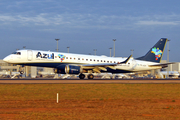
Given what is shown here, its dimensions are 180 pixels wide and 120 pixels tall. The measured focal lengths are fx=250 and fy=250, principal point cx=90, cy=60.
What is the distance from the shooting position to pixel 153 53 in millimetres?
55781

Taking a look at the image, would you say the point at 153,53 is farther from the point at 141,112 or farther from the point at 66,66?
the point at 141,112

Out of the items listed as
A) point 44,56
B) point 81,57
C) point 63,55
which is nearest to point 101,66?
point 81,57

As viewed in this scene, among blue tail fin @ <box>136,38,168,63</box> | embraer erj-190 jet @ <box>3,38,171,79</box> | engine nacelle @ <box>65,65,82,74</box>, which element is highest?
blue tail fin @ <box>136,38,168,63</box>

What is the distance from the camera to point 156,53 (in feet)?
183

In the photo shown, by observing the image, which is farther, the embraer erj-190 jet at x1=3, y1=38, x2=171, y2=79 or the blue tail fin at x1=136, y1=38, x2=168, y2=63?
the blue tail fin at x1=136, y1=38, x2=168, y2=63

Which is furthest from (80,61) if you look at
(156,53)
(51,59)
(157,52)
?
(157,52)

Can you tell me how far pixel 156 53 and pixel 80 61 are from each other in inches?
709

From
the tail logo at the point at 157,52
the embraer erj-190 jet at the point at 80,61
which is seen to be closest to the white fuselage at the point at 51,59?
the embraer erj-190 jet at the point at 80,61

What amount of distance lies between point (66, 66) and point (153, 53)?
2098cm

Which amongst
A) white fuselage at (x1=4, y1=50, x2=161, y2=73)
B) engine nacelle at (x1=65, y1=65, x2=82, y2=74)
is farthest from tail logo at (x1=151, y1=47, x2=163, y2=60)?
engine nacelle at (x1=65, y1=65, x2=82, y2=74)

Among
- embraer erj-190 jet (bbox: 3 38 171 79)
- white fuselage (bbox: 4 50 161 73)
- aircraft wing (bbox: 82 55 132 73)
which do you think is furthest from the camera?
aircraft wing (bbox: 82 55 132 73)

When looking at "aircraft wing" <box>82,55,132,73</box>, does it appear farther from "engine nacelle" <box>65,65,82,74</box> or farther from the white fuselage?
the white fuselage

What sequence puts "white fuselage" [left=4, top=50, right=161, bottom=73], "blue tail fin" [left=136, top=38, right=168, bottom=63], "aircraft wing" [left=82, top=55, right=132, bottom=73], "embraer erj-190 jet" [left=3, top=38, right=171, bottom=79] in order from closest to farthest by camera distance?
1. "white fuselage" [left=4, top=50, right=161, bottom=73]
2. "embraer erj-190 jet" [left=3, top=38, right=171, bottom=79]
3. "aircraft wing" [left=82, top=55, right=132, bottom=73]
4. "blue tail fin" [left=136, top=38, right=168, bottom=63]

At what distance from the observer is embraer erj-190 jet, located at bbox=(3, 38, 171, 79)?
45.5 metres
